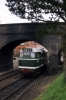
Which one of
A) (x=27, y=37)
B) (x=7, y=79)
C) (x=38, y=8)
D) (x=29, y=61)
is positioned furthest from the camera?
(x=27, y=37)

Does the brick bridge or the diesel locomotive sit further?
the brick bridge

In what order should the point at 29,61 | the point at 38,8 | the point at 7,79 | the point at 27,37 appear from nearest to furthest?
the point at 38,8
the point at 7,79
the point at 29,61
the point at 27,37

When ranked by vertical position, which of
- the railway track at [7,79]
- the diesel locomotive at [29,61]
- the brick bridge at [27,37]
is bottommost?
the railway track at [7,79]

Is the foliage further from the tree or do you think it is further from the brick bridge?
the brick bridge

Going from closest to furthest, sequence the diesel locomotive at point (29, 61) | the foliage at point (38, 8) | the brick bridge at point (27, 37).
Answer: the foliage at point (38, 8) → the diesel locomotive at point (29, 61) → the brick bridge at point (27, 37)

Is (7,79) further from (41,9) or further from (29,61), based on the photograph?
(41,9)

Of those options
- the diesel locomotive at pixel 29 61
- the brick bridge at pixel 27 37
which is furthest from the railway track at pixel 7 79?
the brick bridge at pixel 27 37

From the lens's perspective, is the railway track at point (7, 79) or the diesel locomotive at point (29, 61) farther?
the diesel locomotive at point (29, 61)

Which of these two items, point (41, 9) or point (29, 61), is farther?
point (29, 61)

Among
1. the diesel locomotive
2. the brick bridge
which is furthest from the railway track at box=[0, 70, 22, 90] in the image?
the brick bridge

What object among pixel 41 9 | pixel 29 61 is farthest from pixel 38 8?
pixel 29 61

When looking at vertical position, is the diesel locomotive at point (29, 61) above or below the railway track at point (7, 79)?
above

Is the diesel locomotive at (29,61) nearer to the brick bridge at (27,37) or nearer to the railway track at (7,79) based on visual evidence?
the railway track at (7,79)

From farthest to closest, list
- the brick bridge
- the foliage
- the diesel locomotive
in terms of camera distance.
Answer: the brick bridge < the diesel locomotive < the foliage
